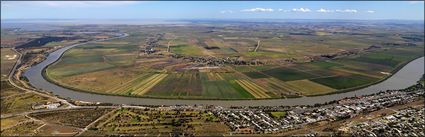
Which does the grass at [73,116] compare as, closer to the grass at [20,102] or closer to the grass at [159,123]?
A: the grass at [159,123]

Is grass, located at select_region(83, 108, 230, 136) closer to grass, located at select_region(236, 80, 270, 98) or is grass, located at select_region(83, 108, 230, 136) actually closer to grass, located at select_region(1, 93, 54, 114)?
grass, located at select_region(236, 80, 270, 98)

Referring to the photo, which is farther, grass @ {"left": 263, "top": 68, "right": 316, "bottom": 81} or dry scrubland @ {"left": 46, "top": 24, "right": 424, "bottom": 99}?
grass @ {"left": 263, "top": 68, "right": 316, "bottom": 81}

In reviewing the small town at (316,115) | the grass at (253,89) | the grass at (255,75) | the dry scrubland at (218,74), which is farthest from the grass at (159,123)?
the grass at (255,75)

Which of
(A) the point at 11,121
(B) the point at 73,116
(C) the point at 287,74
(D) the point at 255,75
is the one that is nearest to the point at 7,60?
(A) the point at 11,121

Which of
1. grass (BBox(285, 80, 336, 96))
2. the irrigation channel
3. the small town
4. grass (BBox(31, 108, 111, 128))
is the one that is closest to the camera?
the small town

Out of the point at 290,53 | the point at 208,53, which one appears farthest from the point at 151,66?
the point at 290,53

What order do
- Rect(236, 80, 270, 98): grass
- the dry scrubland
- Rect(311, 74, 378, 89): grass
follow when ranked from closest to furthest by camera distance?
Rect(236, 80, 270, 98): grass
the dry scrubland
Rect(311, 74, 378, 89): grass

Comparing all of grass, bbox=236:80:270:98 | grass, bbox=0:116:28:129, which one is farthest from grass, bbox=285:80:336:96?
→ grass, bbox=0:116:28:129

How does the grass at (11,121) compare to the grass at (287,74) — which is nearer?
the grass at (11,121)

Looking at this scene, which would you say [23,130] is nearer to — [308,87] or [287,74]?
[308,87]
